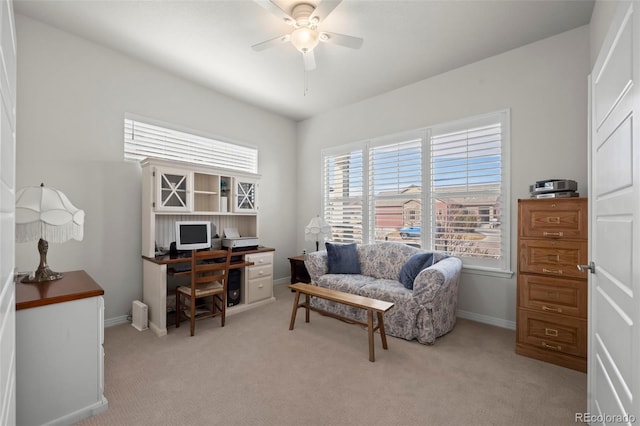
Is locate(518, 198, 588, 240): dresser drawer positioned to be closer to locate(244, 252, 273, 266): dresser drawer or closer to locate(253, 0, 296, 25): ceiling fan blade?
locate(253, 0, 296, 25): ceiling fan blade

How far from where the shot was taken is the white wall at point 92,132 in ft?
8.91

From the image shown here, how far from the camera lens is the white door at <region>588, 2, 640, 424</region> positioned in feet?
3.46

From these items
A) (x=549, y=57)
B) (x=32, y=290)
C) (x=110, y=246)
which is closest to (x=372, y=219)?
(x=549, y=57)

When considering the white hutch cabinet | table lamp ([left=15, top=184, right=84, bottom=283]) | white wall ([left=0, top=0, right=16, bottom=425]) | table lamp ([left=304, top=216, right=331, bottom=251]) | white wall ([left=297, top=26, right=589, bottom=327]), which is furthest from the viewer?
table lamp ([left=304, top=216, right=331, bottom=251])

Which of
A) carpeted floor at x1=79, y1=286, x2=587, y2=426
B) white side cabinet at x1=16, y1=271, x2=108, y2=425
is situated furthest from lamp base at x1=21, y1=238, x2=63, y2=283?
carpeted floor at x1=79, y1=286, x2=587, y2=426

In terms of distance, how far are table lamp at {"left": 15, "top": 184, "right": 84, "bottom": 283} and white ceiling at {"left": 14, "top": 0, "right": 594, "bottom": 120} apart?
5.65ft

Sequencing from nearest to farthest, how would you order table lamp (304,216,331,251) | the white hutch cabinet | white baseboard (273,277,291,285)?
the white hutch cabinet → table lamp (304,216,331,251) → white baseboard (273,277,291,285)

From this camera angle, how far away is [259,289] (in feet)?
12.8

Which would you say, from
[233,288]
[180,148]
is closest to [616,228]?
[233,288]

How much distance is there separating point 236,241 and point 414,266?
2.20 m

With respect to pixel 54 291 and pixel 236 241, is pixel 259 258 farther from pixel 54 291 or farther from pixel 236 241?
pixel 54 291

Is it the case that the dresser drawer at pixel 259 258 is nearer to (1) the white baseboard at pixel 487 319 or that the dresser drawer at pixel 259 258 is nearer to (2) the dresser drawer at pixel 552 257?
(1) the white baseboard at pixel 487 319

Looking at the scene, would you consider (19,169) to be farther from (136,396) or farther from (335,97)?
(335,97)

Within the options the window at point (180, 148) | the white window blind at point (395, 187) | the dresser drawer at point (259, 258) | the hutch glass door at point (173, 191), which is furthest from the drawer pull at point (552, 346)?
the window at point (180, 148)
